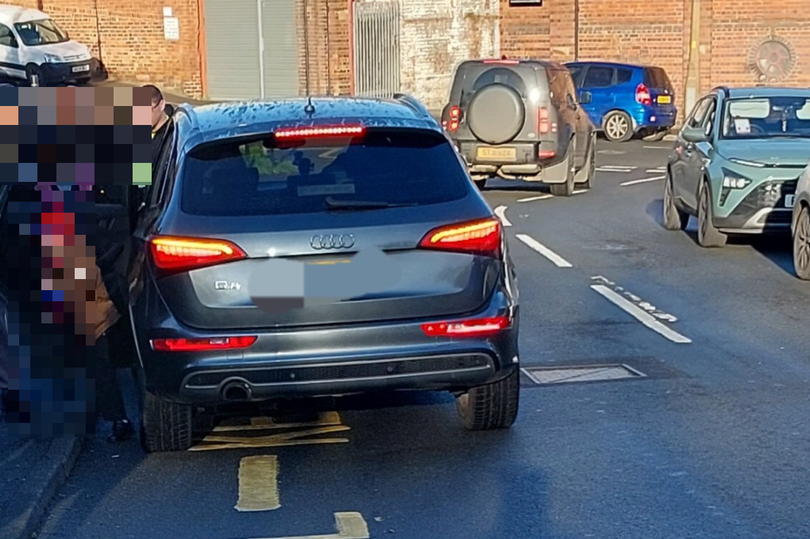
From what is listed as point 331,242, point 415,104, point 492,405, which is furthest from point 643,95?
point 331,242

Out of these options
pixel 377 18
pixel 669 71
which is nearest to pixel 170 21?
pixel 377 18

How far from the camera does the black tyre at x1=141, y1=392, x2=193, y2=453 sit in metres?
6.46

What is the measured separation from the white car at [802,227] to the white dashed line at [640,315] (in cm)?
177

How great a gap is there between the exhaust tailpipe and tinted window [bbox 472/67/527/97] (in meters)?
12.6

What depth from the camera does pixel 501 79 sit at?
18234mm

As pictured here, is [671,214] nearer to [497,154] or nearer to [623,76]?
[497,154]

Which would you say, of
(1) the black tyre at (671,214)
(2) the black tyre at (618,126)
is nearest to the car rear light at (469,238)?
(1) the black tyre at (671,214)

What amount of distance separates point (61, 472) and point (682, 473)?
9.76 feet

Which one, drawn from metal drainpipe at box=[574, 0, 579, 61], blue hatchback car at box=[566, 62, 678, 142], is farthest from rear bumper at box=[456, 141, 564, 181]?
metal drainpipe at box=[574, 0, 579, 61]

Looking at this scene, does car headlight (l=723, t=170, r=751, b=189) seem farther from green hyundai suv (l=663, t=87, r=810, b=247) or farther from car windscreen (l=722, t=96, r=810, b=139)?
car windscreen (l=722, t=96, r=810, b=139)

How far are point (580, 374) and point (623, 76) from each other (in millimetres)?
21730

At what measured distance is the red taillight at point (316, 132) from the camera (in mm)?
6234

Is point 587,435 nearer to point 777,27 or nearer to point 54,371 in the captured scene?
point 54,371

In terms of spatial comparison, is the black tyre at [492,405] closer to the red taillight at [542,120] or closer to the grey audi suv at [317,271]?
the grey audi suv at [317,271]
